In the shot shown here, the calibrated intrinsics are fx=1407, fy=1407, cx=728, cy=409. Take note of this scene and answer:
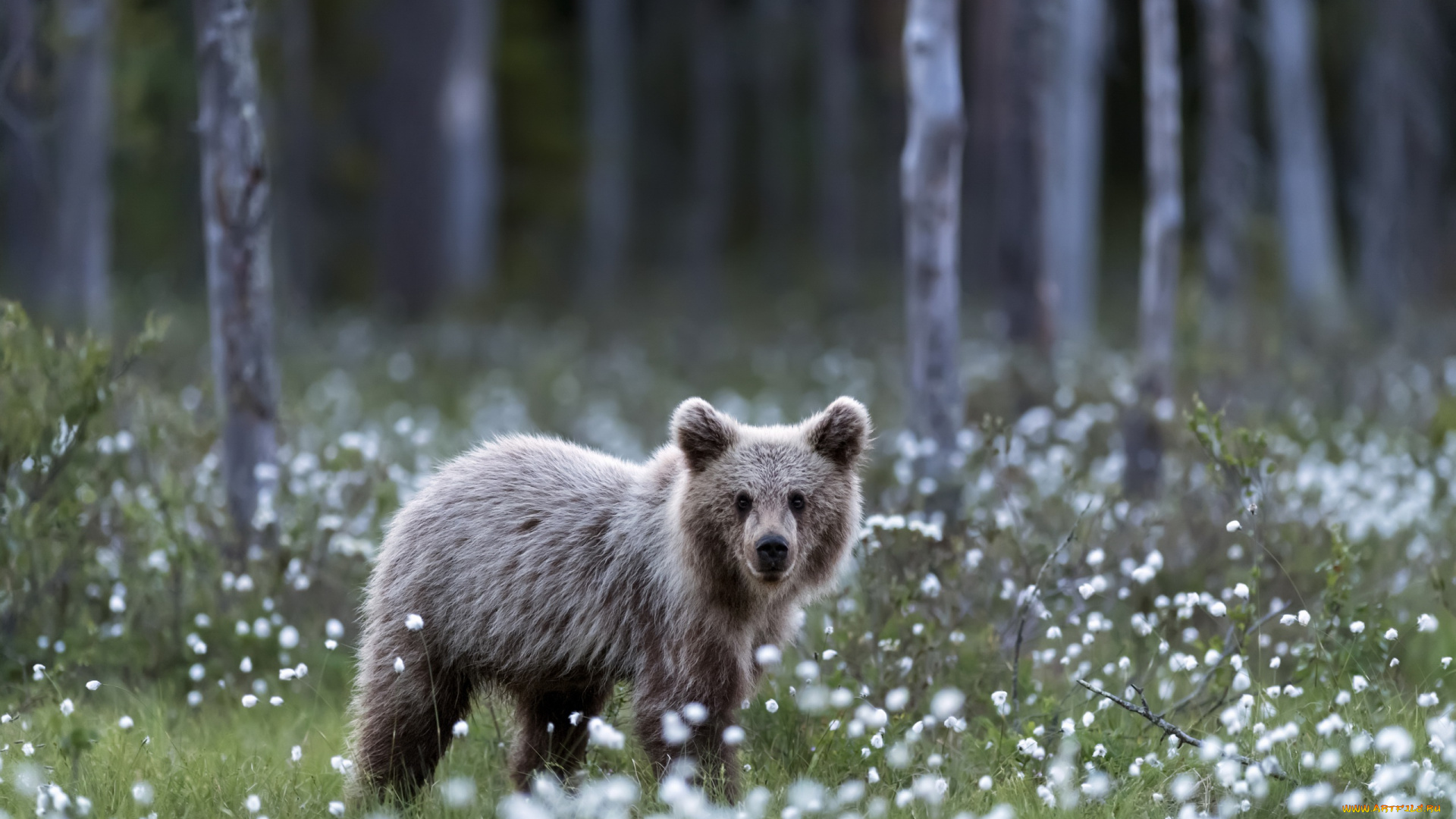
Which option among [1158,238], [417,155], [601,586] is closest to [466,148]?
[417,155]

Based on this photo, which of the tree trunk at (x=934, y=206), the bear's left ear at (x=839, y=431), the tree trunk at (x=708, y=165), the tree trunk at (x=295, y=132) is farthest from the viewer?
the tree trunk at (x=295, y=132)

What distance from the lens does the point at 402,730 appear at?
497 centimetres

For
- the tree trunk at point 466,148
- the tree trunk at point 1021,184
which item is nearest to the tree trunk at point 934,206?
the tree trunk at point 1021,184

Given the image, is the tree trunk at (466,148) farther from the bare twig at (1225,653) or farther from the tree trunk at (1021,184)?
the bare twig at (1225,653)

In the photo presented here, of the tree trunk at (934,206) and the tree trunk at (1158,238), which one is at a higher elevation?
the tree trunk at (1158,238)

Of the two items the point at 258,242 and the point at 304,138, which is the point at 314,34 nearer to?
the point at 304,138

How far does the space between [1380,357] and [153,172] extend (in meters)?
26.9

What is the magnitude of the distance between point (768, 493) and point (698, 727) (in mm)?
811

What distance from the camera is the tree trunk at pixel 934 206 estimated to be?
797cm

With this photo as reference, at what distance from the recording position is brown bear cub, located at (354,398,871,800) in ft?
15.5

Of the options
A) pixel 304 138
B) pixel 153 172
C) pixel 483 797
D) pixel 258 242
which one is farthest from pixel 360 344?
pixel 153 172

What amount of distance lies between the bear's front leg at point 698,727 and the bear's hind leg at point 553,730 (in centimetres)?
59

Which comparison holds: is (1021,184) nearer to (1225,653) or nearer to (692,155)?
(1225,653)

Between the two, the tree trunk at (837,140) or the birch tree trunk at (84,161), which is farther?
the tree trunk at (837,140)
